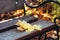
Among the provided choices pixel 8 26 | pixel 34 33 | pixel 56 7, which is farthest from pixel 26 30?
pixel 56 7

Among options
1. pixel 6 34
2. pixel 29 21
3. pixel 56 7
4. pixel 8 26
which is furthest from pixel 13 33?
pixel 56 7

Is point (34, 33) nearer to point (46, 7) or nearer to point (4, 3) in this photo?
point (4, 3)

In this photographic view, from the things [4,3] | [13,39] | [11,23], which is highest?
[4,3]

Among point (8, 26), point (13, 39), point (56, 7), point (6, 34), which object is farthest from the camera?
point (56, 7)

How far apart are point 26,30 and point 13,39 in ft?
1.15

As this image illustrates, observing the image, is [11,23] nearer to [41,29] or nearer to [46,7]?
[41,29]

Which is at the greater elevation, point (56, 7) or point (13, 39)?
point (56, 7)

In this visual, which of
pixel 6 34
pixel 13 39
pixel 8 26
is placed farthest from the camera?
pixel 8 26

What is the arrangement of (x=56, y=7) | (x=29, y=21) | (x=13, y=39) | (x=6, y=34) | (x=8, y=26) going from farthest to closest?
1. (x=56, y=7)
2. (x=29, y=21)
3. (x=8, y=26)
4. (x=6, y=34)
5. (x=13, y=39)

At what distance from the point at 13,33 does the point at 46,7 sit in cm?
185

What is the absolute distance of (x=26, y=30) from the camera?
2.68m

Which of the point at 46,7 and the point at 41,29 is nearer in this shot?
the point at 41,29

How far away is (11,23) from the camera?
2.99 meters

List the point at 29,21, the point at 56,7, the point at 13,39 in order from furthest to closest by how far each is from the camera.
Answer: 1. the point at 56,7
2. the point at 29,21
3. the point at 13,39
